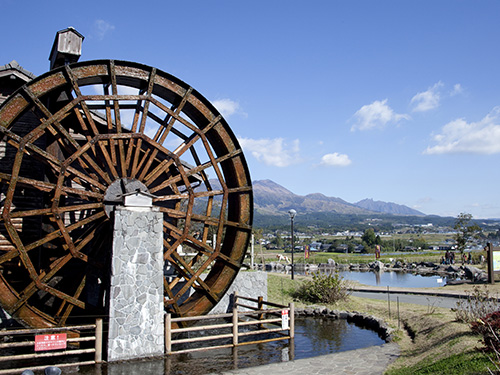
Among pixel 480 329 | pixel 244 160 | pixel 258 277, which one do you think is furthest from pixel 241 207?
pixel 480 329

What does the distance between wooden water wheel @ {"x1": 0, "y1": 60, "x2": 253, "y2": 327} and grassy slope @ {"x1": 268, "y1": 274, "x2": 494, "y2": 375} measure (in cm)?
508

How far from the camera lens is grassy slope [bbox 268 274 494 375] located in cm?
771

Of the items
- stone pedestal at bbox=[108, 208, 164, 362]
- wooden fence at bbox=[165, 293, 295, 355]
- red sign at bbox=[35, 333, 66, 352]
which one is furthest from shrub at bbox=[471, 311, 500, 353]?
red sign at bbox=[35, 333, 66, 352]

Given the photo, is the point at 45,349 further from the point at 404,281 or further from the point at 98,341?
the point at 404,281

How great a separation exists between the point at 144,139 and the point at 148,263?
3.42 metres

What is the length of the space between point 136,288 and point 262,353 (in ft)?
10.7

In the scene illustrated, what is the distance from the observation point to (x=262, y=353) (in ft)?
34.4

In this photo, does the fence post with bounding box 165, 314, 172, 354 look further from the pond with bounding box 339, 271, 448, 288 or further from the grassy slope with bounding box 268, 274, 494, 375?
the pond with bounding box 339, 271, 448, 288

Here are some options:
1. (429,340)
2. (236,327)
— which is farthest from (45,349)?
(429,340)

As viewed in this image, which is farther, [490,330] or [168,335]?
[168,335]

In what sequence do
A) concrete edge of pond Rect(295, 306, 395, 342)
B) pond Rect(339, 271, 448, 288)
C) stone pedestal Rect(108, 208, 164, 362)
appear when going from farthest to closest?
pond Rect(339, 271, 448, 288)
concrete edge of pond Rect(295, 306, 395, 342)
stone pedestal Rect(108, 208, 164, 362)

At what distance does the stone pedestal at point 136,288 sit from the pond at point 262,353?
395 mm

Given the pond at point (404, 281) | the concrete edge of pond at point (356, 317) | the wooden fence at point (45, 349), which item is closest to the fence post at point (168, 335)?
the wooden fence at point (45, 349)

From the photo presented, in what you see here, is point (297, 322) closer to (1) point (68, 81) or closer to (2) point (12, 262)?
(2) point (12, 262)
